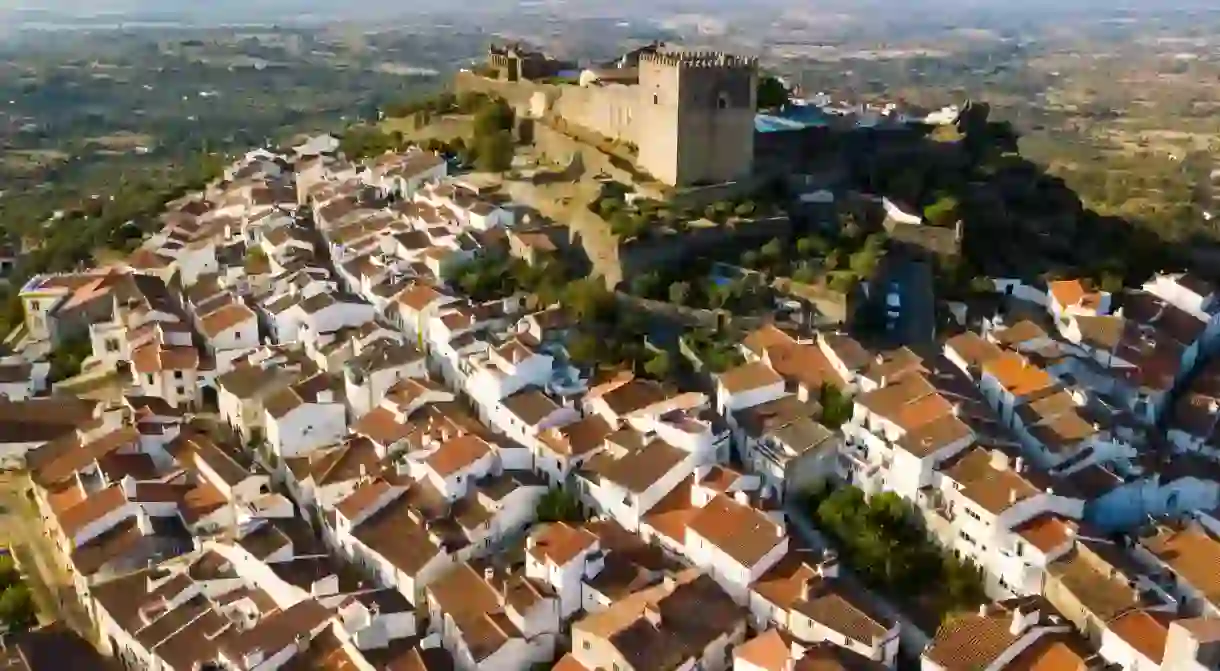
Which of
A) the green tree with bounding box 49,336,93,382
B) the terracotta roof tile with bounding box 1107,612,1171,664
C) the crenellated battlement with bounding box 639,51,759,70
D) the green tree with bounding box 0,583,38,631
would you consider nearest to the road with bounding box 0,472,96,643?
the green tree with bounding box 0,583,38,631

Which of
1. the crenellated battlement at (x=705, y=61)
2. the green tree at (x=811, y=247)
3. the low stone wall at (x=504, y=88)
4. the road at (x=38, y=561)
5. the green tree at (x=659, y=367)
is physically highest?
the crenellated battlement at (x=705, y=61)

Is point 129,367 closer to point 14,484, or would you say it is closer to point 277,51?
point 14,484

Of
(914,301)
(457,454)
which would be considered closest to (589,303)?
(457,454)

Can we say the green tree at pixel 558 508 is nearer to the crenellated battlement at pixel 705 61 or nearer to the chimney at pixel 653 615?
the chimney at pixel 653 615

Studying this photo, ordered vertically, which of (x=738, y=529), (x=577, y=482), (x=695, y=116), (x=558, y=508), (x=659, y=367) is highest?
(x=695, y=116)

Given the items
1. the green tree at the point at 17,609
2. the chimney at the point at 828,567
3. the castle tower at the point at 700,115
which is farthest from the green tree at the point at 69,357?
the chimney at the point at 828,567

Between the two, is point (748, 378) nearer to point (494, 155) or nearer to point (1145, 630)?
point (1145, 630)
